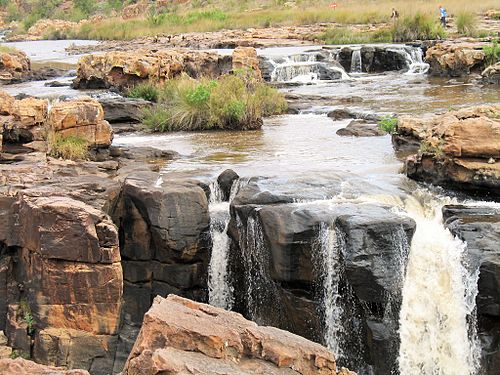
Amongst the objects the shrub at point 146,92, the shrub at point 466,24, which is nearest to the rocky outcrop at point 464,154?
the shrub at point 146,92

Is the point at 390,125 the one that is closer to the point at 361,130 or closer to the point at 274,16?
the point at 361,130

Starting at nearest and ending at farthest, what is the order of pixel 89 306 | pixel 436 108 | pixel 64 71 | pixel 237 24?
pixel 89 306
pixel 436 108
pixel 64 71
pixel 237 24

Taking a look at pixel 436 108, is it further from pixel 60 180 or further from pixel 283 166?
pixel 60 180

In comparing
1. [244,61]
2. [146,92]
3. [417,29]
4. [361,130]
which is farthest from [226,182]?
[417,29]

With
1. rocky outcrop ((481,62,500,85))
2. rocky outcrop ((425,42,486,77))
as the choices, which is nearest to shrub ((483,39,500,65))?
rocky outcrop ((425,42,486,77))

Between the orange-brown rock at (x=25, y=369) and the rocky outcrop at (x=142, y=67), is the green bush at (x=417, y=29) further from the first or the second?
the orange-brown rock at (x=25, y=369)

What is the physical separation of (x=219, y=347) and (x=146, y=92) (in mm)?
14661

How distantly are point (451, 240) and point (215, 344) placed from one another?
4.28 m

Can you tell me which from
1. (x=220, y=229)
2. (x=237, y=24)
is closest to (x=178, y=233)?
(x=220, y=229)

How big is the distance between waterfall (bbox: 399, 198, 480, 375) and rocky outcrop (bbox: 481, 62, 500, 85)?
13998mm

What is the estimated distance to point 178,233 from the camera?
9117 mm

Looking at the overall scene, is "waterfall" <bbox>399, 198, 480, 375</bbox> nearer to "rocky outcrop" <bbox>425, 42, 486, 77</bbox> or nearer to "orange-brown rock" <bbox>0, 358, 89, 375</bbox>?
"orange-brown rock" <bbox>0, 358, 89, 375</bbox>

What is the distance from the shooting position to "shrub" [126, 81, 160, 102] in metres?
18.7

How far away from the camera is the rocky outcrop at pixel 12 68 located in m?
25.8
